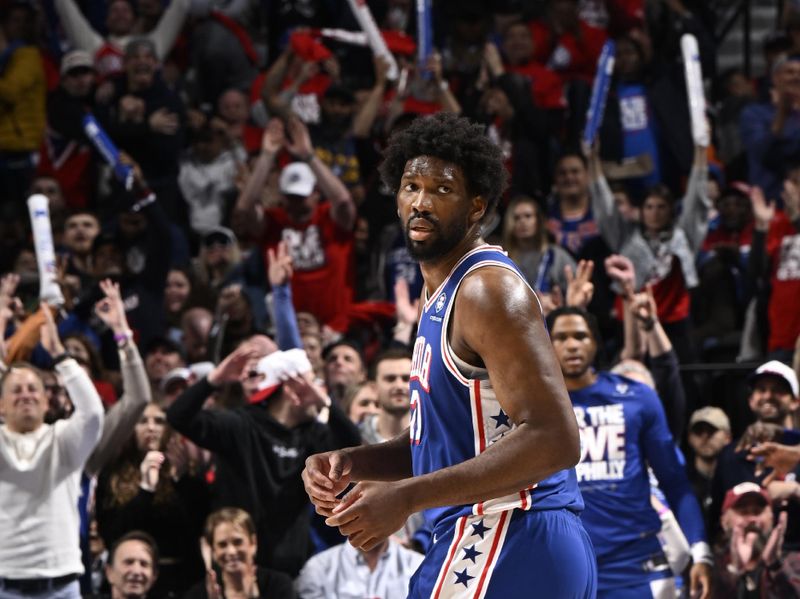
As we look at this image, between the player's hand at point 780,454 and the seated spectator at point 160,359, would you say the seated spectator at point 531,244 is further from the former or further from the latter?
the player's hand at point 780,454

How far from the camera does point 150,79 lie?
38.0ft

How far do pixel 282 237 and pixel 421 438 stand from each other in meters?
6.77

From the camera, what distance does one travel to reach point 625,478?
6.46 metres

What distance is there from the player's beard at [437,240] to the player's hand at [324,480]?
0.53 m

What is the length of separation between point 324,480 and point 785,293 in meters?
6.45

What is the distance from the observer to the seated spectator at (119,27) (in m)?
12.4

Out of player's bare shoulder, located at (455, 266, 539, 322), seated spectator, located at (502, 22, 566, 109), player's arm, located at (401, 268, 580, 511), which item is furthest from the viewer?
seated spectator, located at (502, 22, 566, 109)

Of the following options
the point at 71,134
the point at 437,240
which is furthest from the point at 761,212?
the point at 437,240

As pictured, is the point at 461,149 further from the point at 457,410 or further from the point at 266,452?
the point at 266,452

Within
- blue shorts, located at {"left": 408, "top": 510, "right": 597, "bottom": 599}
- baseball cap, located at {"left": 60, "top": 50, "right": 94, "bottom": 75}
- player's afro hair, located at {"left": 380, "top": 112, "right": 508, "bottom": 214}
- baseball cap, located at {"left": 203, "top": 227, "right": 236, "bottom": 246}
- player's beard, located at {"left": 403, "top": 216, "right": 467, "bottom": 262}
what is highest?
baseball cap, located at {"left": 60, "top": 50, "right": 94, "bottom": 75}

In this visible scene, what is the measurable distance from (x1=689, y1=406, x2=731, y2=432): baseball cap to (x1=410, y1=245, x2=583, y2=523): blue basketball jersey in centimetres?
475

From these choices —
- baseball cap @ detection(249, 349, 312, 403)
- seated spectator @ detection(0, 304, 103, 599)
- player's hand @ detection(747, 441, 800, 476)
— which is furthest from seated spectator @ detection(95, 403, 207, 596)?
player's hand @ detection(747, 441, 800, 476)

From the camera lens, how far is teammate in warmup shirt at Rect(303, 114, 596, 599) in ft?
10.7

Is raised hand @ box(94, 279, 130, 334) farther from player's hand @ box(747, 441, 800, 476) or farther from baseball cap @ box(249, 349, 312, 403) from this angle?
player's hand @ box(747, 441, 800, 476)
